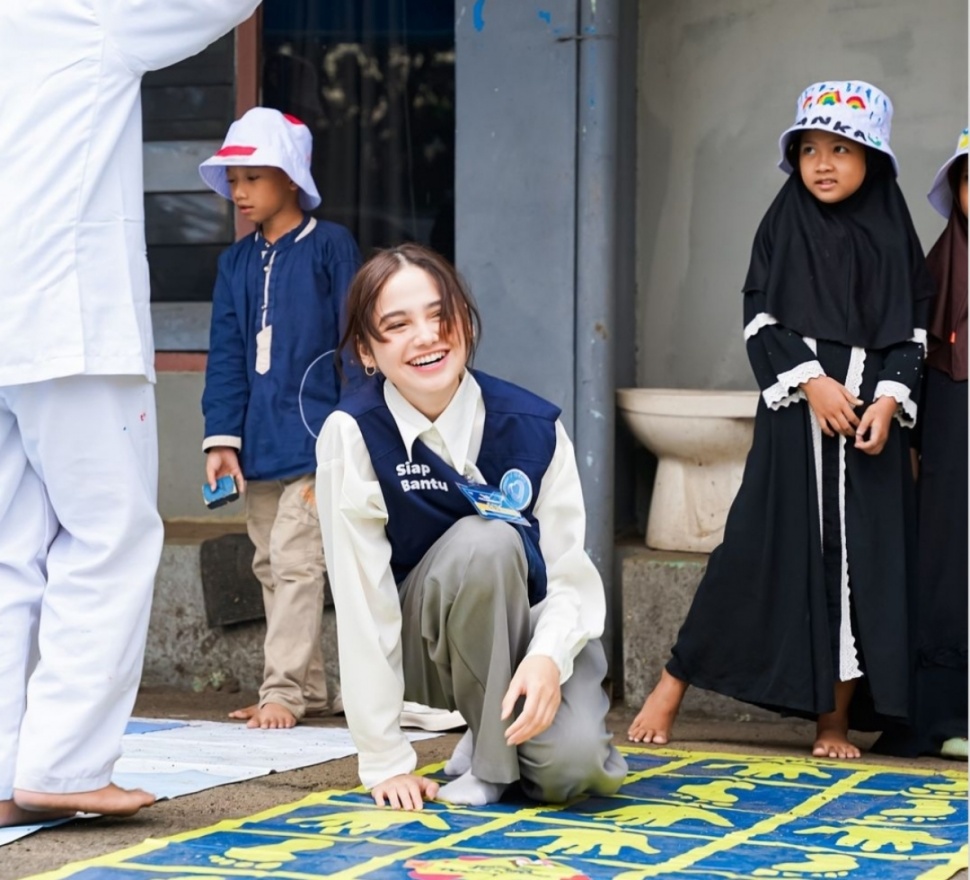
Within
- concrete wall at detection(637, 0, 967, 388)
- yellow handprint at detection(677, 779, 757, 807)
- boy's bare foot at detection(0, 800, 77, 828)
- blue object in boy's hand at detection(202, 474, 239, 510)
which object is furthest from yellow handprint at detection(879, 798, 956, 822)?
concrete wall at detection(637, 0, 967, 388)

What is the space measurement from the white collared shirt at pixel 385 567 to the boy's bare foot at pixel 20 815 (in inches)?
22.3

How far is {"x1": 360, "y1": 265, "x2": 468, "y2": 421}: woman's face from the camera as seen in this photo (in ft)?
10.7

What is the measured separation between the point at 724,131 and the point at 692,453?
1.11 meters

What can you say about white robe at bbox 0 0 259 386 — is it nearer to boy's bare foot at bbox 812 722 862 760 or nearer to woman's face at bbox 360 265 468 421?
woman's face at bbox 360 265 468 421

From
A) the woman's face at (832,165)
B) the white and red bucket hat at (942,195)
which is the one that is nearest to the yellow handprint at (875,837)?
the woman's face at (832,165)

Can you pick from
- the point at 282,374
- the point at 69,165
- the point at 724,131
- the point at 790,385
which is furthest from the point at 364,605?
the point at 724,131

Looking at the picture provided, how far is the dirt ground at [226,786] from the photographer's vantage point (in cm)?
288

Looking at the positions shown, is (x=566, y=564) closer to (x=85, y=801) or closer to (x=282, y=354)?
(x=85, y=801)

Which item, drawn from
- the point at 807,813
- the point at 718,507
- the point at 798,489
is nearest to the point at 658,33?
the point at 718,507

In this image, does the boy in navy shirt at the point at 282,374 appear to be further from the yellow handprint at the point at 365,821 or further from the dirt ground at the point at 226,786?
the yellow handprint at the point at 365,821

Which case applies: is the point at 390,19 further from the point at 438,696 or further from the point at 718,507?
the point at 438,696

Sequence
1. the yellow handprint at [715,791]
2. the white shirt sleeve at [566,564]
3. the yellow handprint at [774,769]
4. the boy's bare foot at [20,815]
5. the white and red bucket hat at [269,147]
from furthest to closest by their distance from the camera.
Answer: the white and red bucket hat at [269,147], the yellow handprint at [774,769], the yellow handprint at [715,791], the white shirt sleeve at [566,564], the boy's bare foot at [20,815]

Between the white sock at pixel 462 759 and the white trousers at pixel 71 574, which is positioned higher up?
the white trousers at pixel 71 574

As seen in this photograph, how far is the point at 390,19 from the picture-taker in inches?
227
